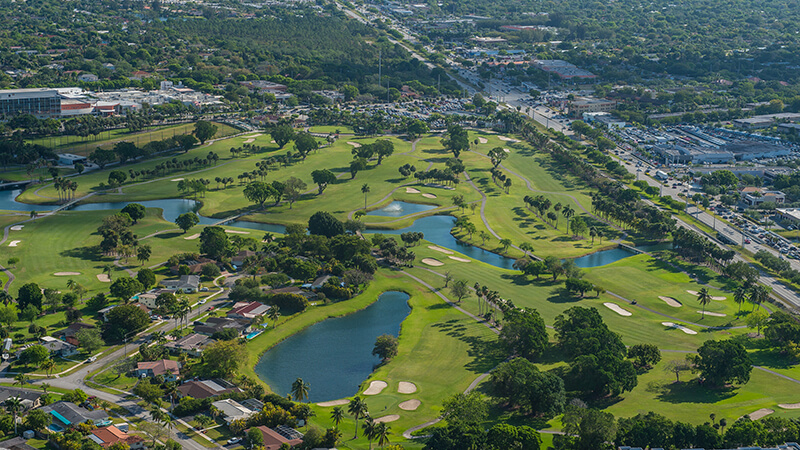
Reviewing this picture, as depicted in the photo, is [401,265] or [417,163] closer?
[401,265]

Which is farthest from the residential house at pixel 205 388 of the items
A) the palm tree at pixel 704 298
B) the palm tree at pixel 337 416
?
the palm tree at pixel 704 298

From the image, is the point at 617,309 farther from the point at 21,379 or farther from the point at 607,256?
the point at 21,379

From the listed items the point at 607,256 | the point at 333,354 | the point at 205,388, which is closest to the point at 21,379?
the point at 205,388

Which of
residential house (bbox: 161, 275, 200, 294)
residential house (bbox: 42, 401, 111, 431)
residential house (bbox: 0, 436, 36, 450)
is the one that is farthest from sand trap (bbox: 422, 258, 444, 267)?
residential house (bbox: 0, 436, 36, 450)

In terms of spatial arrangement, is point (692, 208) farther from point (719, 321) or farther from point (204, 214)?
point (204, 214)

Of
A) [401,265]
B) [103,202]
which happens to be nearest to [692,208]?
[401,265]

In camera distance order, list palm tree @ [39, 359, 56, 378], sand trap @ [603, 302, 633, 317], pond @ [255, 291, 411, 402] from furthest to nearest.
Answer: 1. sand trap @ [603, 302, 633, 317]
2. pond @ [255, 291, 411, 402]
3. palm tree @ [39, 359, 56, 378]

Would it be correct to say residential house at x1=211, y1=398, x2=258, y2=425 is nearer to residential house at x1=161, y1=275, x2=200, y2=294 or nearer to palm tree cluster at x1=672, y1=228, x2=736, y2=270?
residential house at x1=161, y1=275, x2=200, y2=294
